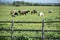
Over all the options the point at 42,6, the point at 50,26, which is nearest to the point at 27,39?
the point at 50,26

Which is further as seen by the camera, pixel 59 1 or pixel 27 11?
pixel 27 11

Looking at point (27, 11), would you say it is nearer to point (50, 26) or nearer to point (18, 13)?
point (18, 13)

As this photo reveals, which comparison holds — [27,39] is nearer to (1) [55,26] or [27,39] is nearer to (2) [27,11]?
(1) [55,26]

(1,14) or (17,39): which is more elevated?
(17,39)


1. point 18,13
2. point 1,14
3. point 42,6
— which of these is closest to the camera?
point 1,14

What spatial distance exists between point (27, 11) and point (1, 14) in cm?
684

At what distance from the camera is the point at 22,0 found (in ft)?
70.2

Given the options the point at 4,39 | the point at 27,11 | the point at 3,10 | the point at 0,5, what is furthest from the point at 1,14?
the point at 4,39

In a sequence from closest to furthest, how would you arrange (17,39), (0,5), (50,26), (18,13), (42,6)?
(17,39)
(50,26)
(0,5)
(42,6)
(18,13)

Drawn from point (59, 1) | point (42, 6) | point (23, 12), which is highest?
point (59, 1)

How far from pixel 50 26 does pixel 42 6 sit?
877cm

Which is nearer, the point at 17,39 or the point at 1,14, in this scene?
the point at 17,39

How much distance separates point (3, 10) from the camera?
23.4 metres

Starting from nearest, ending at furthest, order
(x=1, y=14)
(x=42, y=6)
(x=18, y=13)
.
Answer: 1. (x=1, y=14)
2. (x=42, y=6)
3. (x=18, y=13)
